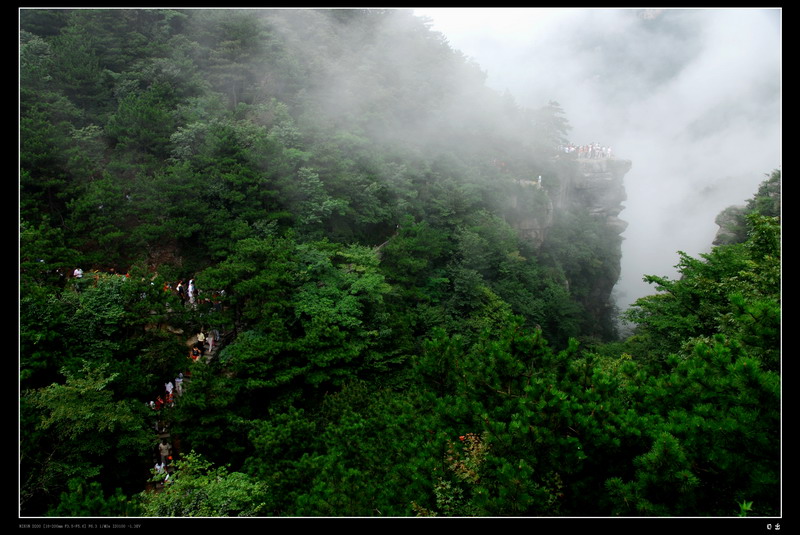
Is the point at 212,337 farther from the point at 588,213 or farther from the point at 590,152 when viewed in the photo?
the point at 590,152

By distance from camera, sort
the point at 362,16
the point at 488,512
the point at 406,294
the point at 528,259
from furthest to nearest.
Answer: the point at 362,16, the point at 528,259, the point at 406,294, the point at 488,512

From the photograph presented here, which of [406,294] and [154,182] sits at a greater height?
[154,182]

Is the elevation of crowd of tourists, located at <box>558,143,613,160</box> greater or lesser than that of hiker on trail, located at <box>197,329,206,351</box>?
greater

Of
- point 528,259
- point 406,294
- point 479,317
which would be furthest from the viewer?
point 528,259

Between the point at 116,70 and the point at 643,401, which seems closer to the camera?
the point at 643,401

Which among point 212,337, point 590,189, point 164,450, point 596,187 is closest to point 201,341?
point 212,337

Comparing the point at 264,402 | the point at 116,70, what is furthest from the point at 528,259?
the point at 116,70

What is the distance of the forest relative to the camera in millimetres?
6000

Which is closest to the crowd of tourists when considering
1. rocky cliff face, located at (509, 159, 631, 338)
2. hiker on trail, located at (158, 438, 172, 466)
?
A: rocky cliff face, located at (509, 159, 631, 338)

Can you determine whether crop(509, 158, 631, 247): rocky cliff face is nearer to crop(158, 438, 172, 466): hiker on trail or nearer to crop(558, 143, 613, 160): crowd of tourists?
crop(558, 143, 613, 160): crowd of tourists

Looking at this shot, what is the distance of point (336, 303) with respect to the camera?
666 inches

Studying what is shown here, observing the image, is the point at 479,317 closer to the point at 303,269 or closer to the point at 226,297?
the point at 303,269

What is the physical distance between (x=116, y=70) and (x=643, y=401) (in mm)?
32607

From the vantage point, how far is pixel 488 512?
557 cm
